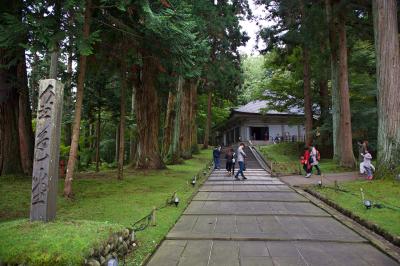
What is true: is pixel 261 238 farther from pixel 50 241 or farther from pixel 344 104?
pixel 344 104

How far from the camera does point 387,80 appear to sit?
13.0 meters

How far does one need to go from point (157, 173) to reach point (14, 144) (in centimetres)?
631

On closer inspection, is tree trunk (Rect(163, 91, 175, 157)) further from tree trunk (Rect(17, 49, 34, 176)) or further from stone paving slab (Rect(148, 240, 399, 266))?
stone paving slab (Rect(148, 240, 399, 266))

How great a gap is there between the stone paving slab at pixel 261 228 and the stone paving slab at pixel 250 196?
2.62 m

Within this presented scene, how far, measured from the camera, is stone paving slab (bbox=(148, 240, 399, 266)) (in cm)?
→ 507

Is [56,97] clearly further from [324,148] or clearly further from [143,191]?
[324,148]

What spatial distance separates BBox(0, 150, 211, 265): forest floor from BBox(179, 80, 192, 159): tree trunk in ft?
36.3

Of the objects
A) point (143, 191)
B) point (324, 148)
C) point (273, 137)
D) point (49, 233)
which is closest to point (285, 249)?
point (49, 233)

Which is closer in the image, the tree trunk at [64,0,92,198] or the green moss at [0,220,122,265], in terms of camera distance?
the green moss at [0,220,122,265]

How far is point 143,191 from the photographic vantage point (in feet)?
39.2

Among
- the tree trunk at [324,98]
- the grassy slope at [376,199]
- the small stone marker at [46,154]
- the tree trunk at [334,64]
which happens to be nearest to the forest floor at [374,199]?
the grassy slope at [376,199]

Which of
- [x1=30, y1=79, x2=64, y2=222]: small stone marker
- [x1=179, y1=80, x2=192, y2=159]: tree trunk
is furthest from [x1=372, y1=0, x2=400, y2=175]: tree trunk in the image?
[x1=179, y1=80, x2=192, y2=159]: tree trunk

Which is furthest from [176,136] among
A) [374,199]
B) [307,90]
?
[374,199]

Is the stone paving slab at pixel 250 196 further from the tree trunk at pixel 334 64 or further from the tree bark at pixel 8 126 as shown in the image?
the tree trunk at pixel 334 64
